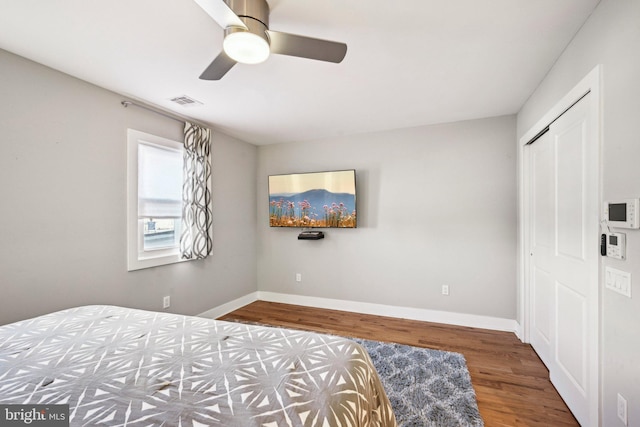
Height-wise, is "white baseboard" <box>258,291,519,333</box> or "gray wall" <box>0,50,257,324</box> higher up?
"gray wall" <box>0,50,257,324</box>

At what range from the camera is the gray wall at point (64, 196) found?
6.11 feet

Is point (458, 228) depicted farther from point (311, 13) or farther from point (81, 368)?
point (81, 368)

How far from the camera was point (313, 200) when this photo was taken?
12.9ft

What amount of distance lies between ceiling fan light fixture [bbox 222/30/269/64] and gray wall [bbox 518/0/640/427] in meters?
1.74

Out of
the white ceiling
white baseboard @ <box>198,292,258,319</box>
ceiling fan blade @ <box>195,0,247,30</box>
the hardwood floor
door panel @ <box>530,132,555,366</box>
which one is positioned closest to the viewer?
ceiling fan blade @ <box>195,0,247,30</box>

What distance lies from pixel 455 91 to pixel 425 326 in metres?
2.64

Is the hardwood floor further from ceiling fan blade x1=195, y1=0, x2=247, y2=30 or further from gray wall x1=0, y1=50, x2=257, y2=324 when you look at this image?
ceiling fan blade x1=195, y1=0, x2=247, y2=30

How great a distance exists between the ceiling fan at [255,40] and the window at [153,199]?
169cm

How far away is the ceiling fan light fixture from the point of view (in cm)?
135

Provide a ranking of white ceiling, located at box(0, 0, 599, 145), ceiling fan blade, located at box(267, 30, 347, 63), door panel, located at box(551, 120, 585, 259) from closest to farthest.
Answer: ceiling fan blade, located at box(267, 30, 347, 63) < white ceiling, located at box(0, 0, 599, 145) < door panel, located at box(551, 120, 585, 259)

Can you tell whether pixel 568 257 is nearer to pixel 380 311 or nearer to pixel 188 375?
pixel 380 311

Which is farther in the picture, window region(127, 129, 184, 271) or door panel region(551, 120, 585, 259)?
window region(127, 129, 184, 271)

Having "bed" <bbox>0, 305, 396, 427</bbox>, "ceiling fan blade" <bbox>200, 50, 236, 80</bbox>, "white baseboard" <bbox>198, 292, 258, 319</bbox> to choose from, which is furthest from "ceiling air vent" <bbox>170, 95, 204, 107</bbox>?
"white baseboard" <bbox>198, 292, 258, 319</bbox>

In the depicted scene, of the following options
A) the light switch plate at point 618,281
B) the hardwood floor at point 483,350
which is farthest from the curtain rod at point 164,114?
the light switch plate at point 618,281
